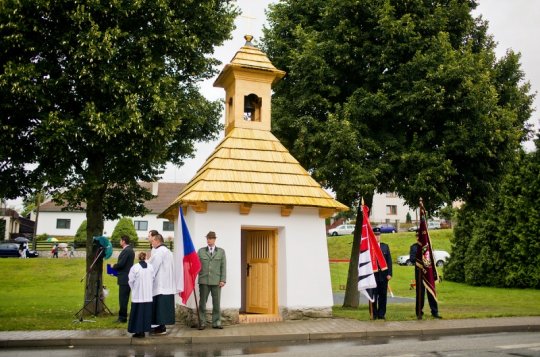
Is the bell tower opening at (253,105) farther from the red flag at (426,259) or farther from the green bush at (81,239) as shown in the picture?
the green bush at (81,239)

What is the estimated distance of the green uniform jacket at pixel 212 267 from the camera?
12.0m

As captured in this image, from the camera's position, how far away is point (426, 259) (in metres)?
13.8

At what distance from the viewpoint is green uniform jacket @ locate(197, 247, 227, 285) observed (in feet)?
39.3

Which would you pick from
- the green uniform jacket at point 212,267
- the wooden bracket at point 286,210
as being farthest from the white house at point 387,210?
the green uniform jacket at point 212,267

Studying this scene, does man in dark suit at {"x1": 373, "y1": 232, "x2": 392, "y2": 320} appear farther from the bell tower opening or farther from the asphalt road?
the bell tower opening

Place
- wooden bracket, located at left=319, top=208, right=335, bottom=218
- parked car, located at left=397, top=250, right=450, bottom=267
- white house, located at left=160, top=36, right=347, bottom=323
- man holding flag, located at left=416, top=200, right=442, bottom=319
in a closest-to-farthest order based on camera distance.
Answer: white house, located at left=160, top=36, right=347, bottom=323, man holding flag, located at left=416, top=200, right=442, bottom=319, wooden bracket, located at left=319, top=208, right=335, bottom=218, parked car, located at left=397, top=250, right=450, bottom=267

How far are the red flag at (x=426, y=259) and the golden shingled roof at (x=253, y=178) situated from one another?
2092mm

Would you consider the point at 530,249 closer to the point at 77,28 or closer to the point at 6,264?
the point at 77,28

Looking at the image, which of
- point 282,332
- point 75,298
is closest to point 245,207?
point 282,332

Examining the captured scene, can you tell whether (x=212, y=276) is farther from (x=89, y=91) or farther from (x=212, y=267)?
(x=89, y=91)

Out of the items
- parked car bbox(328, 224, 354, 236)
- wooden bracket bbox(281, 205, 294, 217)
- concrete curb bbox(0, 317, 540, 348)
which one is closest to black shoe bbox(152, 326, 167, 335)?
concrete curb bbox(0, 317, 540, 348)

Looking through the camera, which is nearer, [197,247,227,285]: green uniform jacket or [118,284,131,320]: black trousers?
[197,247,227,285]: green uniform jacket

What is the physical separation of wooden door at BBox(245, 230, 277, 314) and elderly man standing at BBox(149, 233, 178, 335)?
2.86 meters

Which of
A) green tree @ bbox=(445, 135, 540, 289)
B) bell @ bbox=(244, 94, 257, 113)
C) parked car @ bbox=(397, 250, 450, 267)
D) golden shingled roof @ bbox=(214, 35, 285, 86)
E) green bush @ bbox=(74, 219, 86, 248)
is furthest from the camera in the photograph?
green bush @ bbox=(74, 219, 86, 248)
